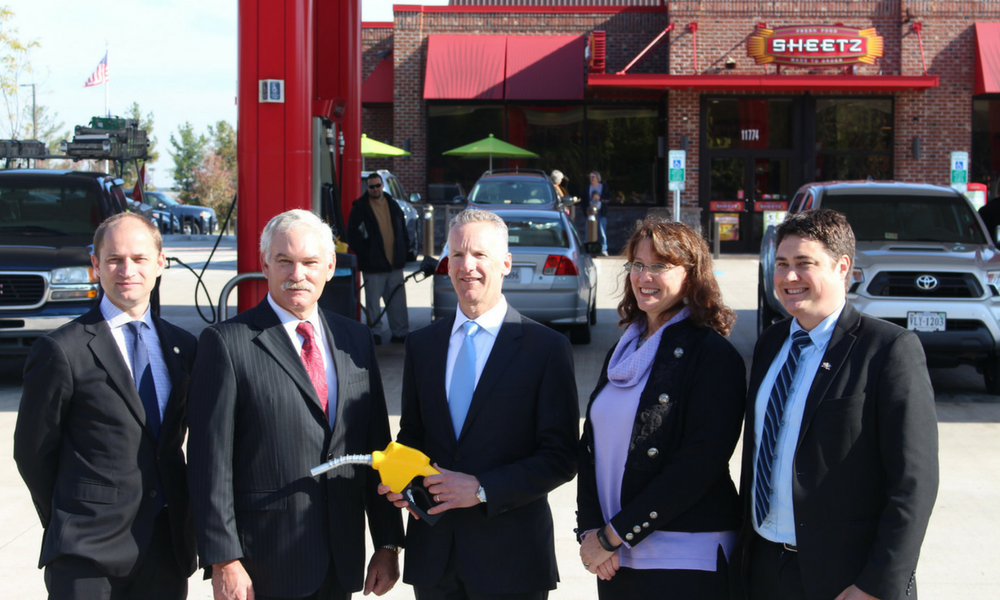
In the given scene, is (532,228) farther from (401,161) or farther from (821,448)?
(401,161)

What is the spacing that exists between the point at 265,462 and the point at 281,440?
8 centimetres

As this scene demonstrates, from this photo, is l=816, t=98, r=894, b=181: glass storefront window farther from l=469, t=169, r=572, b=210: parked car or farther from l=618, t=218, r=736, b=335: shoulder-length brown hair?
l=618, t=218, r=736, b=335: shoulder-length brown hair

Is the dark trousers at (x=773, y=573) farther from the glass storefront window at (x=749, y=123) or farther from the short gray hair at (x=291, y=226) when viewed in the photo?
the glass storefront window at (x=749, y=123)

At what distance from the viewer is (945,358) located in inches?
321

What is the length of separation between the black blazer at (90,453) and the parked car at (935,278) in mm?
6495

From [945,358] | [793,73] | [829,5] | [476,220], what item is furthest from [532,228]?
[829,5]

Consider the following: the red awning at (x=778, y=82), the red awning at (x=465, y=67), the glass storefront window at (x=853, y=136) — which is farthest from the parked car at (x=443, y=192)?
the glass storefront window at (x=853, y=136)

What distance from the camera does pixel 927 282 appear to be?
8070mm

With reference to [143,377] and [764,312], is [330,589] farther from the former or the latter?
[764,312]

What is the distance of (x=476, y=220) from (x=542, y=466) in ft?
2.72

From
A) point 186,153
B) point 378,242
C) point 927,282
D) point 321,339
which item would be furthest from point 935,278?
point 186,153

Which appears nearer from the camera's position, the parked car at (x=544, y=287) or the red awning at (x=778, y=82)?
the parked car at (x=544, y=287)

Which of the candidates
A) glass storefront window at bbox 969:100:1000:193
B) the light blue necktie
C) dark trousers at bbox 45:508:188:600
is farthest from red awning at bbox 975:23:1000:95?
dark trousers at bbox 45:508:188:600

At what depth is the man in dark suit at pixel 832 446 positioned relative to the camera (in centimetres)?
244
